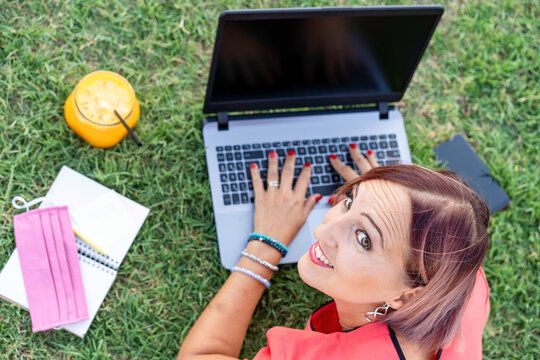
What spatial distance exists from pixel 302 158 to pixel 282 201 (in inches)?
6.3

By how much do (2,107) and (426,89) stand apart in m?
1.41

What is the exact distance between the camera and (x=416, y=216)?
107cm

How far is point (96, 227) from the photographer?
1.51 metres

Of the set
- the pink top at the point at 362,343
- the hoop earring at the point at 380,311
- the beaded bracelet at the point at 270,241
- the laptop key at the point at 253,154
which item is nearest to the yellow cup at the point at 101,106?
the laptop key at the point at 253,154

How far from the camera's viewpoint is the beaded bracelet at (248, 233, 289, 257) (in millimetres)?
1489

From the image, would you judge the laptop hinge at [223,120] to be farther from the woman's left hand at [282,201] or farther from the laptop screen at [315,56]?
the woman's left hand at [282,201]

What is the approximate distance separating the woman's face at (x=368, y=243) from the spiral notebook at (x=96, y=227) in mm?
646

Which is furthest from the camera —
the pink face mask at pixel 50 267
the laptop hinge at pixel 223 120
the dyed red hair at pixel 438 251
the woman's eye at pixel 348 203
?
the laptop hinge at pixel 223 120

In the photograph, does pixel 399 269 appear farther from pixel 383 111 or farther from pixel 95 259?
pixel 95 259

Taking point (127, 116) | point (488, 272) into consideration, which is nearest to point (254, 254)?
point (127, 116)

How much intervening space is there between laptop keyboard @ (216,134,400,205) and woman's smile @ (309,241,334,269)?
0.33 metres

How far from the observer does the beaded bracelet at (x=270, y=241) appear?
4.89 ft

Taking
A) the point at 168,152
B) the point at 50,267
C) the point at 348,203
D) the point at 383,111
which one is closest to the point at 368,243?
the point at 348,203

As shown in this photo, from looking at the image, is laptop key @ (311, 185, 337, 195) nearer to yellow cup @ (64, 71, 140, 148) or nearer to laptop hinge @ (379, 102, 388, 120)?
laptop hinge @ (379, 102, 388, 120)
